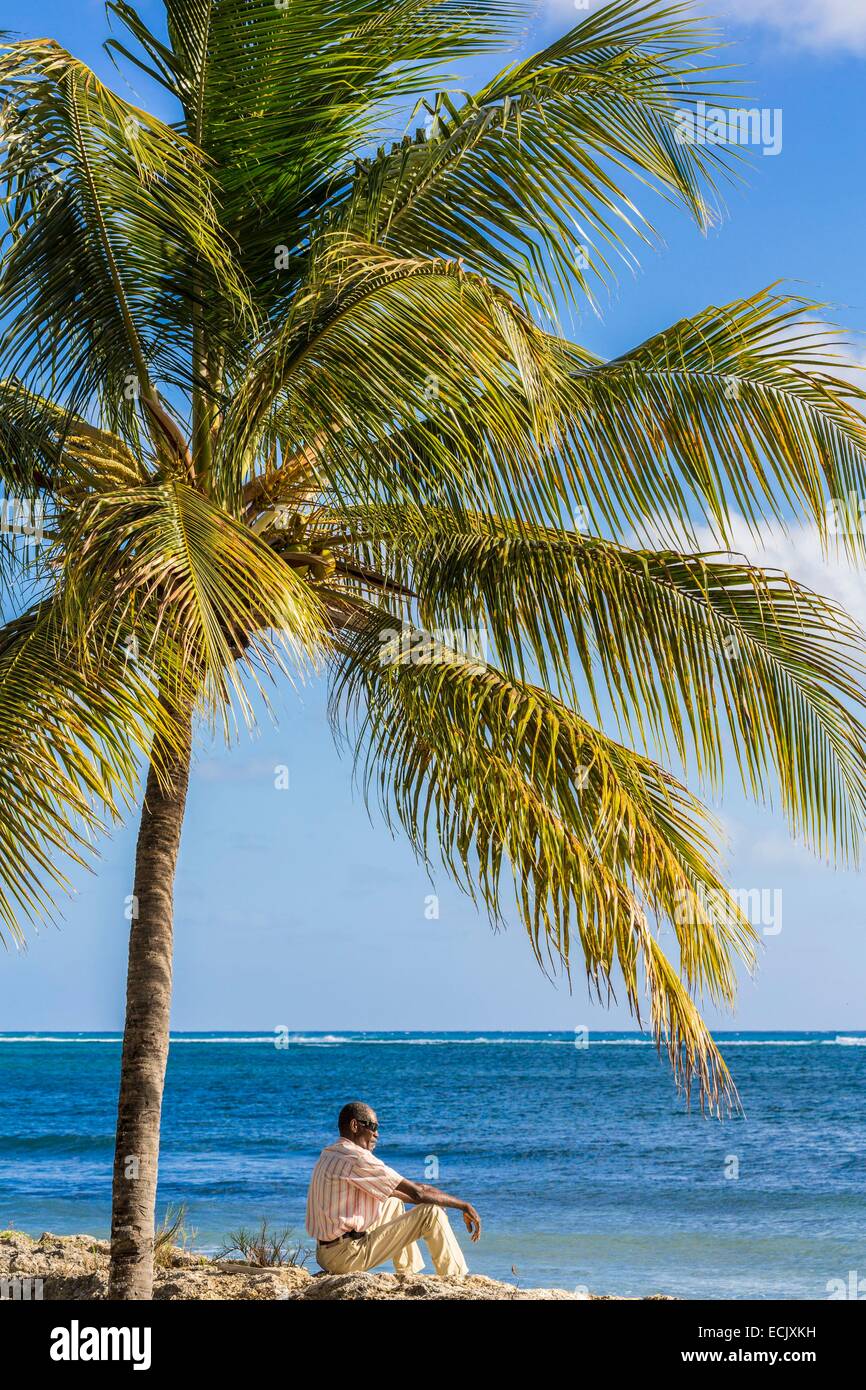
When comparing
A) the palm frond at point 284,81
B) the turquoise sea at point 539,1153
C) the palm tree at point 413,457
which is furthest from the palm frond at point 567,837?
the turquoise sea at point 539,1153

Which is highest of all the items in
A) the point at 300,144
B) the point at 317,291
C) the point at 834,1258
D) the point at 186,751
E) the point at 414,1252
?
the point at 300,144

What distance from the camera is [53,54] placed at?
17.0 ft

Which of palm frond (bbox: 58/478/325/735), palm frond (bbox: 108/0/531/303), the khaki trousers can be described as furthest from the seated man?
palm frond (bbox: 108/0/531/303)

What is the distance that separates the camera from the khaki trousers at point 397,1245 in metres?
6.97

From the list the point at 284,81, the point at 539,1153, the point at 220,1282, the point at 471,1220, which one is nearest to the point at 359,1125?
the point at 471,1220

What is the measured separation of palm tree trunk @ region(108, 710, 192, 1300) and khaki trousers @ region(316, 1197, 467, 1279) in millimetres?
1363

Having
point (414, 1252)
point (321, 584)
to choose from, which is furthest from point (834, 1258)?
point (321, 584)

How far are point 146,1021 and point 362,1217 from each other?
1834 mm

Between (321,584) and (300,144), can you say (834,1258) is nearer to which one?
(321,584)

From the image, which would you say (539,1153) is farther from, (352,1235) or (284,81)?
(284,81)

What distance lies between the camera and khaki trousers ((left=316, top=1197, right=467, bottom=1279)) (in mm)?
6969

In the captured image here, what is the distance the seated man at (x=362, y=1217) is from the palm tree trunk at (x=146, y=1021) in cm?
121

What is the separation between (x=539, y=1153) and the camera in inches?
1096
